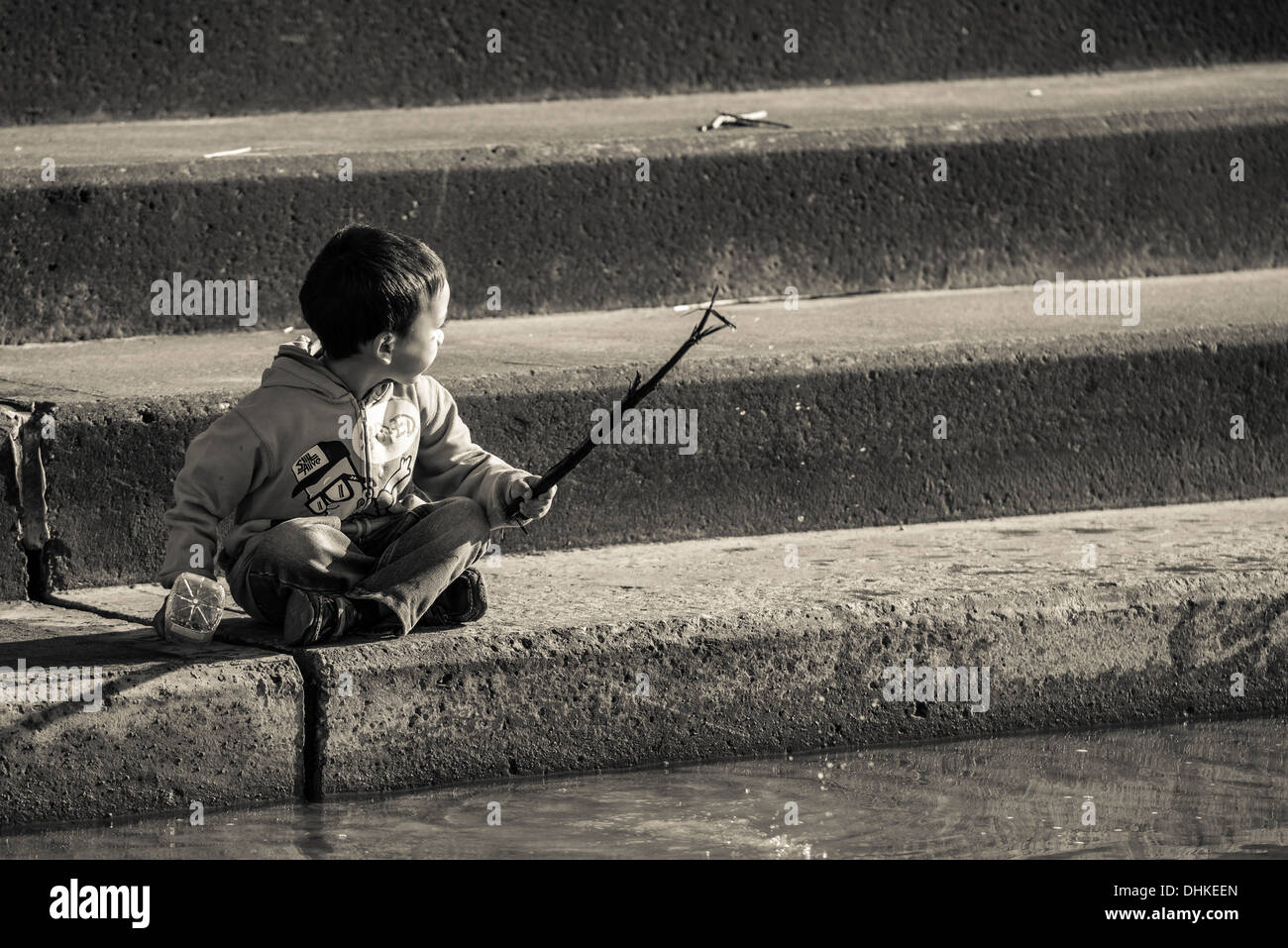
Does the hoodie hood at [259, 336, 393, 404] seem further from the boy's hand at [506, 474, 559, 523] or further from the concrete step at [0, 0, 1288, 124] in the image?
the concrete step at [0, 0, 1288, 124]

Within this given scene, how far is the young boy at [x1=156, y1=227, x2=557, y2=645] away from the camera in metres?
2.86

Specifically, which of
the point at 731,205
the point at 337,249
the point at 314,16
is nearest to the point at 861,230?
the point at 731,205

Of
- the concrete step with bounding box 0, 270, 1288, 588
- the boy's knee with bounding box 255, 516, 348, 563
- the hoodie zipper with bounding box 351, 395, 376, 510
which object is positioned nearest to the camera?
the boy's knee with bounding box 255, 516, 348, 563

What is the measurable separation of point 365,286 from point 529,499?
422mm

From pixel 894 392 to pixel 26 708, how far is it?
1808 mm

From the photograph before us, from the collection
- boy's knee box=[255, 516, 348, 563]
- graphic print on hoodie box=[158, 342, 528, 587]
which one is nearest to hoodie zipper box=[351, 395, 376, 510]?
graphic print on hoodie box=[158, 342, 528, 587]

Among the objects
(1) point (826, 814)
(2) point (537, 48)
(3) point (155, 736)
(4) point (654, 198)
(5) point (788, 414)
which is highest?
(2) point (537, 48)

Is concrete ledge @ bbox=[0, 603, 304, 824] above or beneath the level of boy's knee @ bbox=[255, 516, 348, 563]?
beneath

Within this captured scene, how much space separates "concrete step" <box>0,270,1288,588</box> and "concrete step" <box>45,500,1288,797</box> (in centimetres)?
13

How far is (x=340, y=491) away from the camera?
2.99 meters

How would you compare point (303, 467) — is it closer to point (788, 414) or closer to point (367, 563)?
point (367, 563)

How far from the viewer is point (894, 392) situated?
3697 mm

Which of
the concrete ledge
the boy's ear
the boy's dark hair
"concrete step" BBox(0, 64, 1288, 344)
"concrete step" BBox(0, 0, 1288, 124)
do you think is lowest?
the concrete ledge

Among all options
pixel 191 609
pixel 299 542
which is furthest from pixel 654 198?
pixel 191 609
